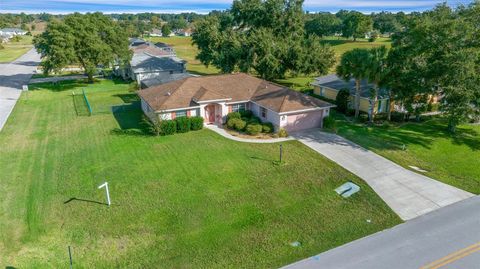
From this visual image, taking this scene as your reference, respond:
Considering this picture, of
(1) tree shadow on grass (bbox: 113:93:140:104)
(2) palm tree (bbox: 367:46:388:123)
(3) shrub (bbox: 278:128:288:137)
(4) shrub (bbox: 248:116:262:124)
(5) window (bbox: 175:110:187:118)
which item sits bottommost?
(3) shrub (bbox: 278:128:288:137)

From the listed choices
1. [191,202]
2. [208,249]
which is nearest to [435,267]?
[208,249]

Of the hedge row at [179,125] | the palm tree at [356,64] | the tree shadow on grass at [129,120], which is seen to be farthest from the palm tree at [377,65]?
the tree shadow on grass at [129,120]

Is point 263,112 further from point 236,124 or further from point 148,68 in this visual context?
point 148,68

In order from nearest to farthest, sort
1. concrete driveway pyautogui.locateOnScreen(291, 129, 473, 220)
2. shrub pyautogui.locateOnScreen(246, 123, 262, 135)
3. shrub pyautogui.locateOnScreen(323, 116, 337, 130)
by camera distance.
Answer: concrete driveway pyautogui.locateOnScreen(291, 129, 473, 220) → shrub pyautogui.locateOnScreen(246, 123, 262, 135) → shrub pyautogui.locateOnScreen(323, 116, 337, 130)

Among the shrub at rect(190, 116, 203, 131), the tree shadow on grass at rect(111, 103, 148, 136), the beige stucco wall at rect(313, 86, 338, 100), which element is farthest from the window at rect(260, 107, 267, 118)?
the beige stucco wall at rect(313, 86, 338, 100)

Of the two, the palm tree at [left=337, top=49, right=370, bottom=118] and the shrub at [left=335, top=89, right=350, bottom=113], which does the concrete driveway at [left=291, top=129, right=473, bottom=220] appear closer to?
the palm tree at [left=337, top=49, right=370, bottom=118]
